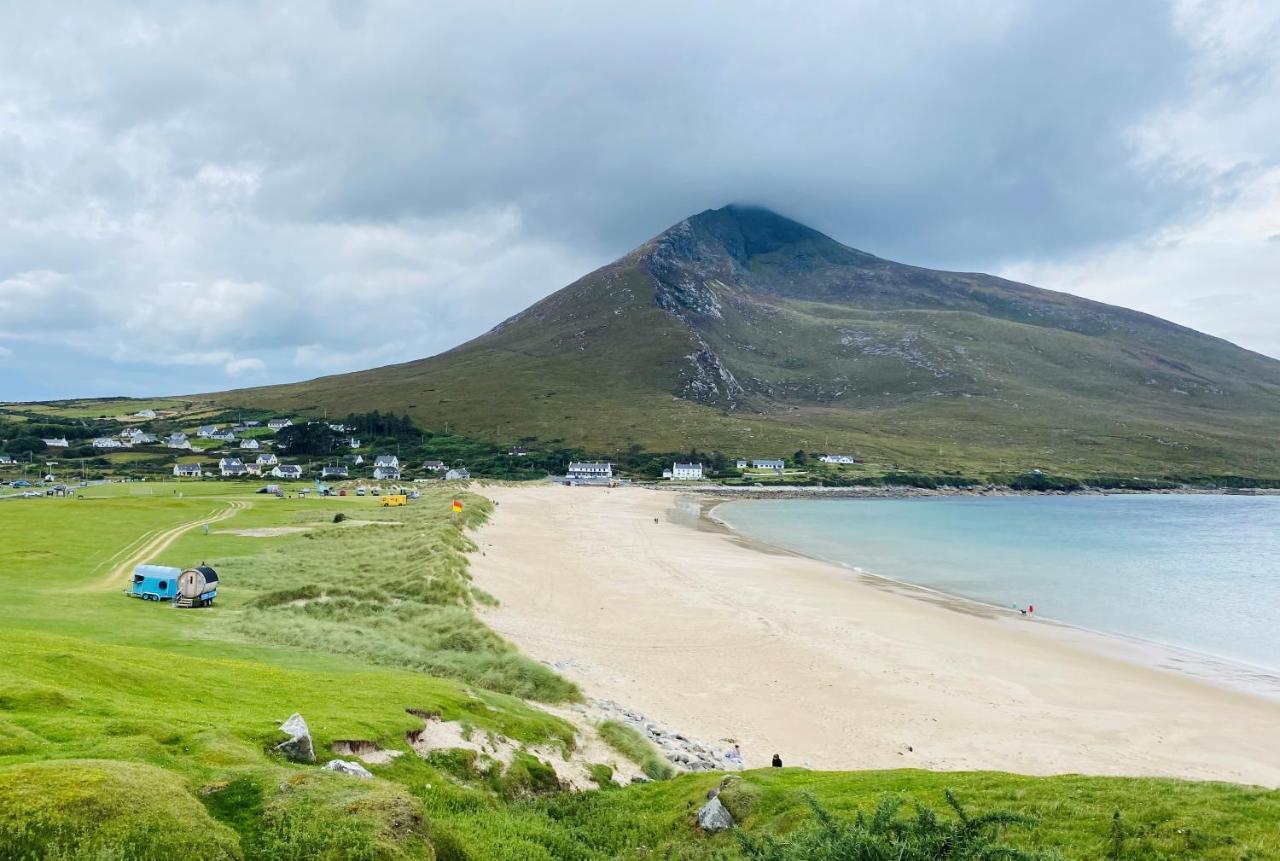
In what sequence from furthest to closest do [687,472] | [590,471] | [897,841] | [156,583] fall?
1. [687,472]
2. [590,471]
3. [156,583]
4. [897,841]

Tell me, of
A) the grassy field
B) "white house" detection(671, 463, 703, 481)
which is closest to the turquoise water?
the grassy field

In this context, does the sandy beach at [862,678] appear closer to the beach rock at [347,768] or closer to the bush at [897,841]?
the bush at [897,841]

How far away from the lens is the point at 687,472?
164 m

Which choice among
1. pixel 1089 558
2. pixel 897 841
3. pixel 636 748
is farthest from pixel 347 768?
pixel 1089 558

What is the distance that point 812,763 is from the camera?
19109mm

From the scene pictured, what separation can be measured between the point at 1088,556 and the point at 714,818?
6757 centimetres

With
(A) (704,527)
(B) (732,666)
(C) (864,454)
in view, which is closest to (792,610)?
(B) (732,666)

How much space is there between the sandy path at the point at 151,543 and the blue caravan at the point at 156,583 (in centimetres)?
472

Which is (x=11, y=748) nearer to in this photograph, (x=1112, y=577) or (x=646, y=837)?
(x=646, y=837)

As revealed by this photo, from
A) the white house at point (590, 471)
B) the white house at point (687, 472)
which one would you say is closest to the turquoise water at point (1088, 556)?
the white house at point (687, 472)

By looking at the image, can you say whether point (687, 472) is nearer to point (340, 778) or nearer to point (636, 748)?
point (636, 748)

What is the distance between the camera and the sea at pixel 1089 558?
39500mm

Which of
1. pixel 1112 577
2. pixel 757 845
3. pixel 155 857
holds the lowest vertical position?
pixel 1112 577

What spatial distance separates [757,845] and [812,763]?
398 inches
